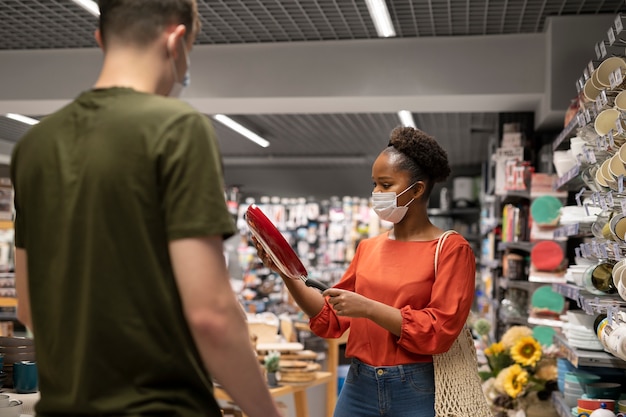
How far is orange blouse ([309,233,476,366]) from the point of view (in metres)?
2.52

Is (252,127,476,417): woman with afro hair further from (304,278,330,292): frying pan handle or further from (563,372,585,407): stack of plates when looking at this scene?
(563,372,585,407): stack of plates

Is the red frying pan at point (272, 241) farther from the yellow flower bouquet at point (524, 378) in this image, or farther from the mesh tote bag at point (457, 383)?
the yellow flower bouquet at point (524, 378)

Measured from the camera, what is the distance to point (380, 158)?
113 inches

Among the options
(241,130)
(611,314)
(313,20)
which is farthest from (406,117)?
(611,314)

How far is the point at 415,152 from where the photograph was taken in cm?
281

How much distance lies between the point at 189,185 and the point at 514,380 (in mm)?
3754

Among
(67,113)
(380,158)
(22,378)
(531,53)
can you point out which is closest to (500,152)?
(531,53)

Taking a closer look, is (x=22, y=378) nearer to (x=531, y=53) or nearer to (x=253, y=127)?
(x=531, y=53)

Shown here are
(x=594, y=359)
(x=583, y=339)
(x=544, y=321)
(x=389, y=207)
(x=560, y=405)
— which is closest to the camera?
(x=389, y=207)

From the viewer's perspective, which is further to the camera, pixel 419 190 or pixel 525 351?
pixel 525 351

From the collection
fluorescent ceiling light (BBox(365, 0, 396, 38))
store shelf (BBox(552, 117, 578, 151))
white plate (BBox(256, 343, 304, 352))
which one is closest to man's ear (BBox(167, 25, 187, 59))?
store shelf (BBox(552, 117, 578, 151))

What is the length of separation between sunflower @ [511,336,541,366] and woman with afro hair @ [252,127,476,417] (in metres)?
2.22

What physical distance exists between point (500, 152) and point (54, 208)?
21.7 feet

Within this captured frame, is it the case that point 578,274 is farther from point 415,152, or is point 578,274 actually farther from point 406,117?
point 406,117
